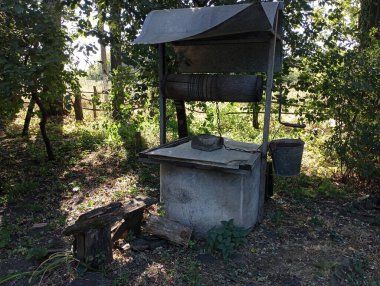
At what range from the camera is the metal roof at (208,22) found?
3695 mm

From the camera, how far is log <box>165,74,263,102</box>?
431 centimetres

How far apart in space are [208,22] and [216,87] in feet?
2.67

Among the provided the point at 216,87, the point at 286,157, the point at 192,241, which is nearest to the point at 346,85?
the point at 286,157

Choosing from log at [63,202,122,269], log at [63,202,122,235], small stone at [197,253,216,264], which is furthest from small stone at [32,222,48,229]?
small stone at [197,253,216,264]

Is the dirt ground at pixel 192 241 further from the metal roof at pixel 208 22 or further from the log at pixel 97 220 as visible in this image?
the metal roof at pixel 208 22

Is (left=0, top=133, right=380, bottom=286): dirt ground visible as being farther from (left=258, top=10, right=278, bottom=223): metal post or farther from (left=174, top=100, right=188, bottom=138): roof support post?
(left=174, top=100, right=188, bottom=138): roof support post

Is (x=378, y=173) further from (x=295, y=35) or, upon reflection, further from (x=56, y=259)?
(x=56, y=259)

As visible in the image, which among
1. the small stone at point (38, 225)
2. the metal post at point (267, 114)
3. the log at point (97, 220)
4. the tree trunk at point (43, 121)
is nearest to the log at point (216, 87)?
the metal post at point (267, 114)

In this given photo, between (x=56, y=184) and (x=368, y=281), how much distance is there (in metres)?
4.71

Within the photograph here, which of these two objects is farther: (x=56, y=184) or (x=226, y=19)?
(x=56, y=184)

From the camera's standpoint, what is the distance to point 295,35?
19.4ft

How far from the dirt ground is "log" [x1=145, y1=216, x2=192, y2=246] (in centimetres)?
10

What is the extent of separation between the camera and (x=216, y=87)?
175 inches

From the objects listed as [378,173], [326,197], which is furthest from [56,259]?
[378,173]
